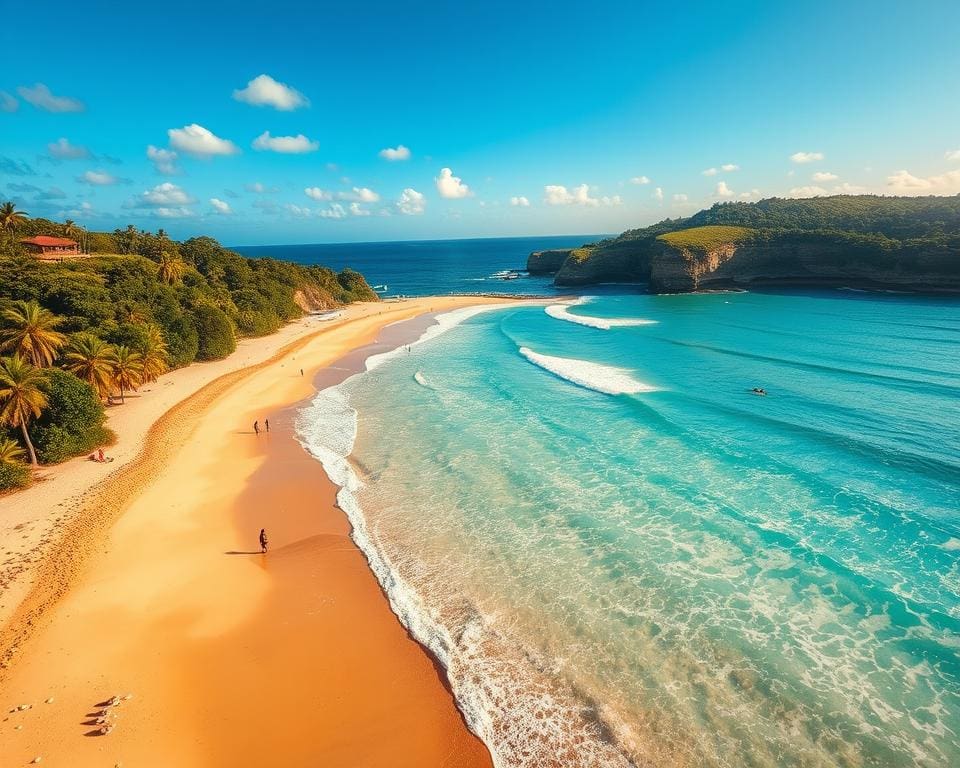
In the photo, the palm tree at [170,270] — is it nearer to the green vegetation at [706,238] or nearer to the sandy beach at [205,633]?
the sandy beach at [205,633]

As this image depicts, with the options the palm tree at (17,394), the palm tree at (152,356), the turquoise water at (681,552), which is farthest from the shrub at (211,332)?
the palm tree at (17,394)

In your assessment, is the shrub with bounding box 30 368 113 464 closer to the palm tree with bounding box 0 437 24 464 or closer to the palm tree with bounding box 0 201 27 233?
the palm tree with bounding box 0 437 24 464

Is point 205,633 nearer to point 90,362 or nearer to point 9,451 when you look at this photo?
point 9,451

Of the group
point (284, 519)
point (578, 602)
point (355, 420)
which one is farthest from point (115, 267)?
point (578, 602)

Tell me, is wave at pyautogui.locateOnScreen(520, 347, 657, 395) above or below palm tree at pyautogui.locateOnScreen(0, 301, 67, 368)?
below

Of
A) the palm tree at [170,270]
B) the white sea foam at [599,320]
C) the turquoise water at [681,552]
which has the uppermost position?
the palm tree at [170,270]

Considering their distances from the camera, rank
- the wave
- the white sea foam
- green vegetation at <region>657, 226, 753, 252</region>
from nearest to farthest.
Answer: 1. the wave
2. the white sea foam
3. green vegetation at <region>657, 226, 753, 252</region>

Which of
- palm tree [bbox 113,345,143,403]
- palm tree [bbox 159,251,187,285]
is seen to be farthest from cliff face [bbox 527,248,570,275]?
palm tree [bbox 113,345,143,403]
